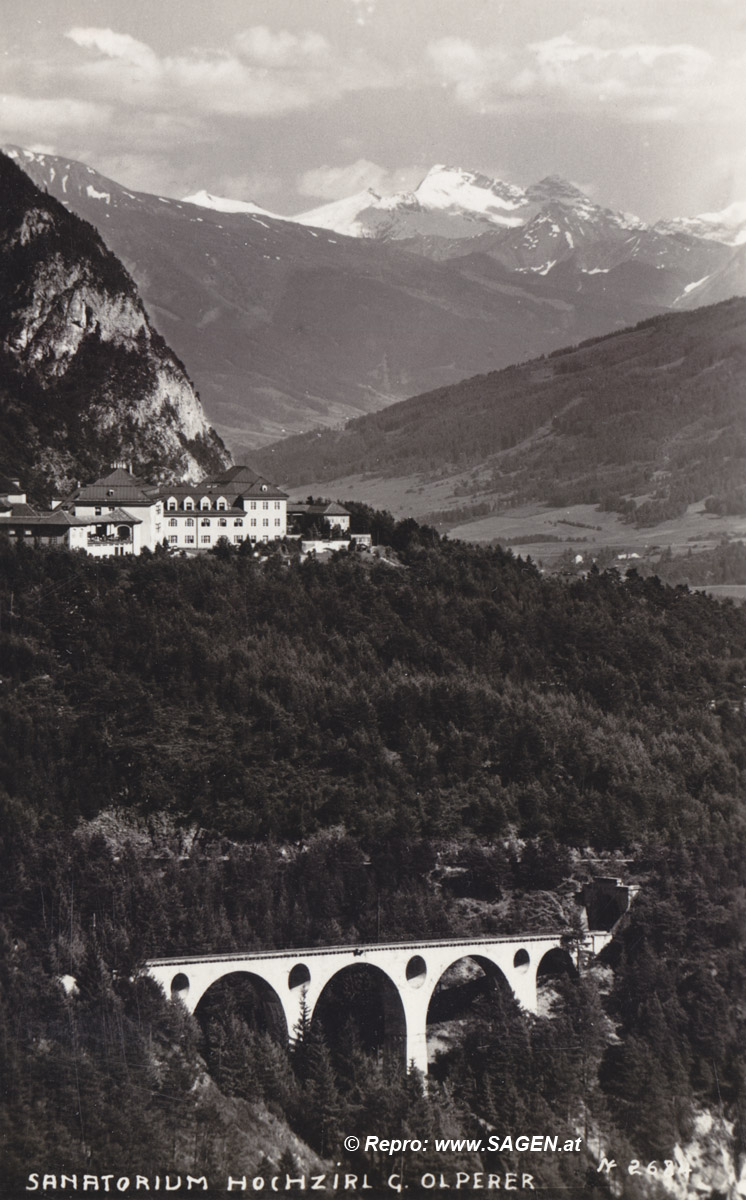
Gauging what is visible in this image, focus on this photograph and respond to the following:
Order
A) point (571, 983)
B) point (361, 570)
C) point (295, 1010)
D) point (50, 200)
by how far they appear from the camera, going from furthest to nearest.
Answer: point (50, 200), point (361, 570), point (571, 983), point (295, 1010)

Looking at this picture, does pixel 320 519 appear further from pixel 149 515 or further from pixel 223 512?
pixel 149 515

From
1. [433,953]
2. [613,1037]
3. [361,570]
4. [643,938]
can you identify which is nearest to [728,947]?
[643,938]

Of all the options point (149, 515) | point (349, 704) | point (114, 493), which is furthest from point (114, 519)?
point (349, 704)

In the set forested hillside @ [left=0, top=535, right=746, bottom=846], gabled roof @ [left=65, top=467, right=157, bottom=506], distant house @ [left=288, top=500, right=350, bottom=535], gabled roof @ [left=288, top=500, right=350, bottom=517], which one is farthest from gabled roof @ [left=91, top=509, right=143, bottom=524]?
gabled roof @ [left=288, top=500, right=350, bottom=517]

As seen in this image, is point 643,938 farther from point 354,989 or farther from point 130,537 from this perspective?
point 130,537

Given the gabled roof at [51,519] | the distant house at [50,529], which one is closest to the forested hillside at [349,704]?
the distant house at [50,529]

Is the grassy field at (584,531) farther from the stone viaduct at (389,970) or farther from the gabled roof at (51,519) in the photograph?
the stone viaduct at (389,970)
